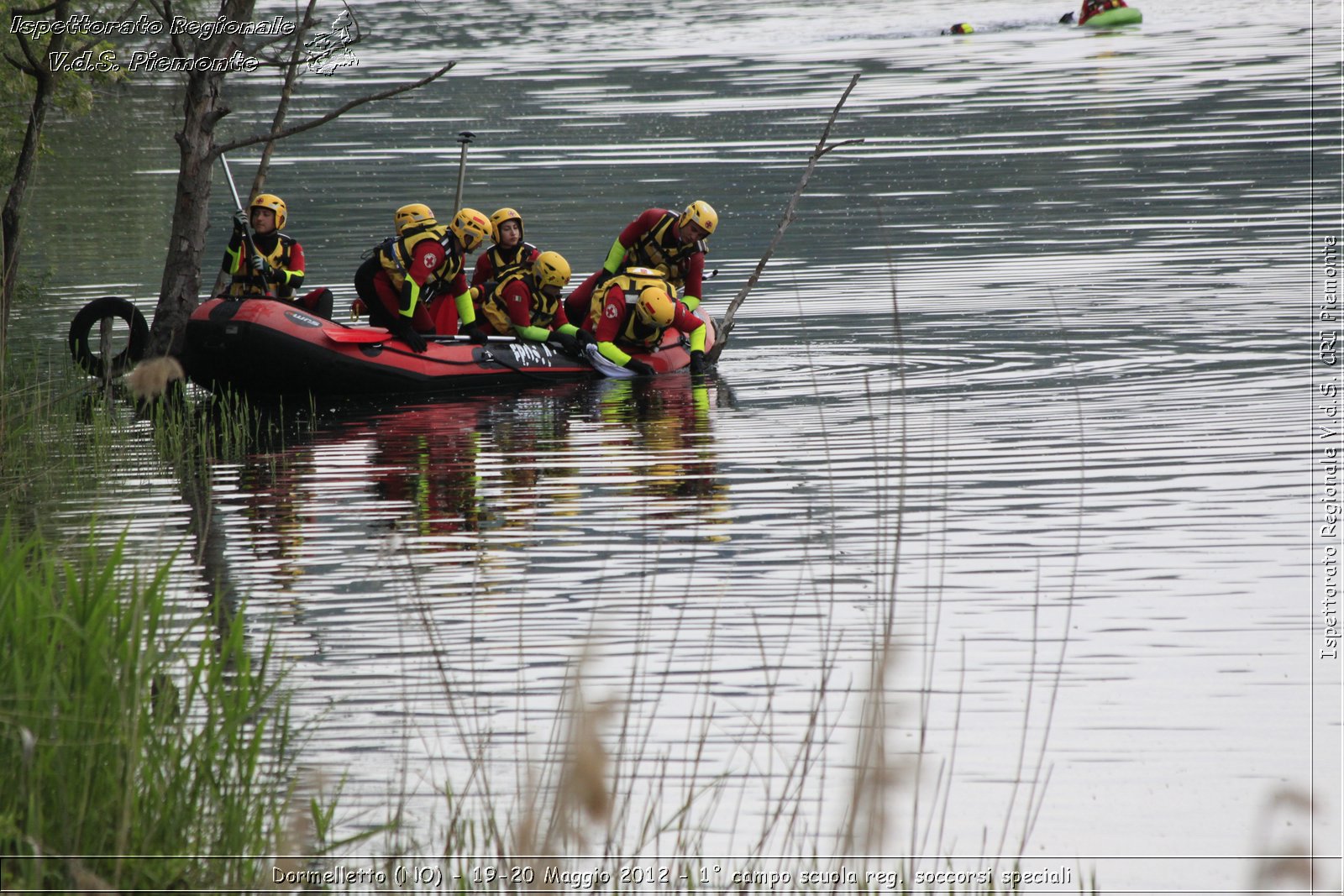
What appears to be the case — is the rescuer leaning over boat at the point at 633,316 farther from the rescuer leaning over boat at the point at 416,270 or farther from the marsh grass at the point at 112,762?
the marsh grass at the point at 112,762

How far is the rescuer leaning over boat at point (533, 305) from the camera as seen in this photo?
16344 mm

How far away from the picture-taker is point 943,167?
3066 centimetres

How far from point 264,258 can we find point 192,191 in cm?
88

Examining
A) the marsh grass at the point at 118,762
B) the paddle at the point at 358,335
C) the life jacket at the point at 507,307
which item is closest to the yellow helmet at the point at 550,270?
the life jacket at the point at 507,307

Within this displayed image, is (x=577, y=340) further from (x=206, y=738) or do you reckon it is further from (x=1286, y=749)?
(x=206, y=738)

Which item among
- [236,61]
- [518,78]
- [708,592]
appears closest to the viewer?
[708,592]

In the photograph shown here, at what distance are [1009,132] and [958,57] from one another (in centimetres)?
1619

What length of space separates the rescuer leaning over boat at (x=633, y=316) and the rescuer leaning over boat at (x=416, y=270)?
1040 mm

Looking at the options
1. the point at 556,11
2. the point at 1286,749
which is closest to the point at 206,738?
the point at 1286,749

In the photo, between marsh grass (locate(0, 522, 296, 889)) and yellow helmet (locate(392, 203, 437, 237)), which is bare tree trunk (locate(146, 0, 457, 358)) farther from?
marsh grass (locate(0, 522, 296, 889))

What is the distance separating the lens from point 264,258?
1561cm

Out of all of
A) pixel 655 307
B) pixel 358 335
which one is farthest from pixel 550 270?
pixel 358 335

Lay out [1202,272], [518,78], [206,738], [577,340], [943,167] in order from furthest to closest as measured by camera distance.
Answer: [518,78], [943,167], [1202,272], [577,340], [206,738]

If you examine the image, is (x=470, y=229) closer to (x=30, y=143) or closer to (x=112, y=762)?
(x=30, y=143)
